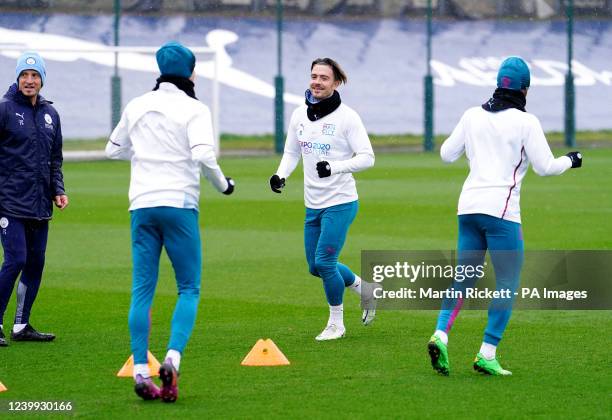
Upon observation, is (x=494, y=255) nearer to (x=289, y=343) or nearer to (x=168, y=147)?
(x=289, y=343)

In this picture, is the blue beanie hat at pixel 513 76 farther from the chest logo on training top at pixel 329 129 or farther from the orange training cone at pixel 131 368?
the orange training cone at pixel 131 368

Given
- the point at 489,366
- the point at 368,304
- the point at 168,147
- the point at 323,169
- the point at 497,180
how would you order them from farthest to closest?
the point at 368,304
the point at 323,169
the point at 489,366
the point at 497,180
the point at 168,147

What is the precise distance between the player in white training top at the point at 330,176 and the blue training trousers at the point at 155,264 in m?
2.23

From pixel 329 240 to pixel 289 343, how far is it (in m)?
0.81

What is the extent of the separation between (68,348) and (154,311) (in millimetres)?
1970

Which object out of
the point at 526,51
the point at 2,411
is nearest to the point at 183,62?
the point at 2,411

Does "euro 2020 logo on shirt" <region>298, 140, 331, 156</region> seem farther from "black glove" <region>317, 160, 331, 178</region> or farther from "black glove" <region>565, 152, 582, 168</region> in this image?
"black glove" <region>565, 152, 582, 168</region>

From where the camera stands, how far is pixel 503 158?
7.96m

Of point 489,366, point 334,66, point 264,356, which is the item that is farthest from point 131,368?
point 334,66

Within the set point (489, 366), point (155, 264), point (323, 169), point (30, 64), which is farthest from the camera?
point (30, 64)

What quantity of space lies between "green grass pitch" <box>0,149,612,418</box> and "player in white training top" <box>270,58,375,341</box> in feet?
1.63

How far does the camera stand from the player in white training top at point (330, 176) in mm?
9625

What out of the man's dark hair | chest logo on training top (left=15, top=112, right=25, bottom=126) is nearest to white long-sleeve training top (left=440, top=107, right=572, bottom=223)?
the man's dark hair

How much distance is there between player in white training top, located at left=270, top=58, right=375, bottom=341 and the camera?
9.62 meters
